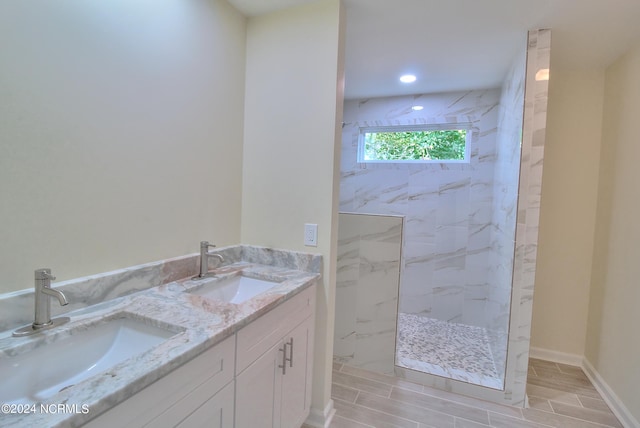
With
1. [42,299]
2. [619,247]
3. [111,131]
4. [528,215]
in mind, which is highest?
[111,131]

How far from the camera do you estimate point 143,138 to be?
1353 millimetres

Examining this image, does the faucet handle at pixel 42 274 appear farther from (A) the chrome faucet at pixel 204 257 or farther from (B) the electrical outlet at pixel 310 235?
(B) the electrical outlet at pixel 310 235

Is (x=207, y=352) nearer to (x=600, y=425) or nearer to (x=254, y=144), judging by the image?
(x=254, y=144)

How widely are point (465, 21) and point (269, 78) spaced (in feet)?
4.11

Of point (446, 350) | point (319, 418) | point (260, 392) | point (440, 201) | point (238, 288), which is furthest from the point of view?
point (440, 201)

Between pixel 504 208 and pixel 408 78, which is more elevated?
pixel 408 78

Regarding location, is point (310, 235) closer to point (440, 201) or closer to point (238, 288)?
point (238, 288)

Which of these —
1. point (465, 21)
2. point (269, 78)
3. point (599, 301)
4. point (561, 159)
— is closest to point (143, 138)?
point (269, 78)

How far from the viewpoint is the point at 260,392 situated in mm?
1253

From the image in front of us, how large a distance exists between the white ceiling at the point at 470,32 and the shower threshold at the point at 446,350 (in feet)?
7.79

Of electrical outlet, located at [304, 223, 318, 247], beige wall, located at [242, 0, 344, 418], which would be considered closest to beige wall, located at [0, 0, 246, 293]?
beige wall, located at [242, 0, 344, 418]

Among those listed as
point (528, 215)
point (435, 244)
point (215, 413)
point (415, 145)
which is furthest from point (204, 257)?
point (415, 145)

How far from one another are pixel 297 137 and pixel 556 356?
2.89 m

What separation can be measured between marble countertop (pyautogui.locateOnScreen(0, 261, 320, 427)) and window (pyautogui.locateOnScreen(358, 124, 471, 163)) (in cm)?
234
